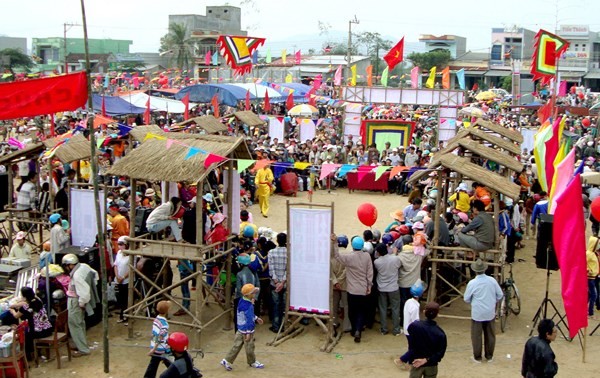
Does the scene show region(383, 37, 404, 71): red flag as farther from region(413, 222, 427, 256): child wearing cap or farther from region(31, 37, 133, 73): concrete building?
region(31, 37, 133, 73): concrete building

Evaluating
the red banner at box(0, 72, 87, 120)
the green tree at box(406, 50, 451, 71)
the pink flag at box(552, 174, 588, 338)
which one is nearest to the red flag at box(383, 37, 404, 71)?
the pink flag at box(552, 174, 588, 338)

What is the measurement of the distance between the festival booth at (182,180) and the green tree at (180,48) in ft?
209

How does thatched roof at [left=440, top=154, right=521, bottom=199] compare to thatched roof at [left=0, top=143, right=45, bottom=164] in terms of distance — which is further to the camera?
thatched roof at [left=0, top=143, right=45, bottom=164]

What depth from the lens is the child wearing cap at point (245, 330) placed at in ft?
28.9

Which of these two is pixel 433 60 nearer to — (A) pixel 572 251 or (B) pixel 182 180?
(B) pixel 182 180

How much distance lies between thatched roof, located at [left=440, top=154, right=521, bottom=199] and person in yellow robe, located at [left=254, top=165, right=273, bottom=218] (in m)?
8.07

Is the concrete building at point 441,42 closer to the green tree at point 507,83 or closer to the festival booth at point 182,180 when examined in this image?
the green tree at point 507,83

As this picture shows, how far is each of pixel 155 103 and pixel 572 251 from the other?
2262cm

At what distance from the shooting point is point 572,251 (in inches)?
324

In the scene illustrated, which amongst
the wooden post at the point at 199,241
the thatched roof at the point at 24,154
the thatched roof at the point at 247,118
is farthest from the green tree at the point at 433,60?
the wooden post at the point at 199,241

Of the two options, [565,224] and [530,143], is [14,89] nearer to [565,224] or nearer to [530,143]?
[565,224]

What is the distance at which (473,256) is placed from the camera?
34.2ft

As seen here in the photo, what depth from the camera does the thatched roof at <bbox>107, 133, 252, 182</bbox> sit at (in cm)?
962

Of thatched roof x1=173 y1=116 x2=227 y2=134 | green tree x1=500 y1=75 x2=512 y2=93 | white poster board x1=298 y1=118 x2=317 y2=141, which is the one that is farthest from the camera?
green tree x1=500 y1=75 x2=512 y2=93
